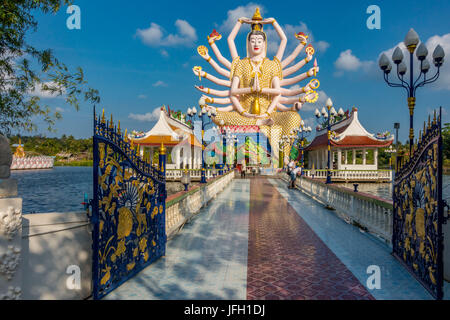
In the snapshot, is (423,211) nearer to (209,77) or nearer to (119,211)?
(119,211)

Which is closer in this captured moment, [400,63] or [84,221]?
[84,221]

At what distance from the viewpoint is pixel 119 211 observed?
434 centimetres

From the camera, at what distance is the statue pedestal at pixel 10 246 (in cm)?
310

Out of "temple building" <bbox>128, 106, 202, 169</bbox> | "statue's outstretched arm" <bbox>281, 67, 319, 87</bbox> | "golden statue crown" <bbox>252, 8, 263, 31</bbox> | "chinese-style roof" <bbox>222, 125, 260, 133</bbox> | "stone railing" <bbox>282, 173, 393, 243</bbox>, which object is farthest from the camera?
"chinese-style roof" <bbox>222, 125, 260, 133</bbox>

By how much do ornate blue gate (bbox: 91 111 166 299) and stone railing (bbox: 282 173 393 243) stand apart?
15.5 feet

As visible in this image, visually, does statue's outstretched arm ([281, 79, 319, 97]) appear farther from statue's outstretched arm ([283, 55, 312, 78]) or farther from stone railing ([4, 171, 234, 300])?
stone railing ([4, 171, 234, 300])

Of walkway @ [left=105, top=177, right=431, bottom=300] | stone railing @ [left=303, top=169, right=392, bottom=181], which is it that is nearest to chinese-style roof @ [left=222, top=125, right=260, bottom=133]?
stone railing @ [left=303, top=169, right=392, bottom=181]

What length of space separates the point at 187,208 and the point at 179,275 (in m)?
4.40

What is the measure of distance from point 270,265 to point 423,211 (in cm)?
252

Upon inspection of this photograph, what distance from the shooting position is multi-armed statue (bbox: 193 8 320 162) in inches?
1748

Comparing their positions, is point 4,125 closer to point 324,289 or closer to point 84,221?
point 84,221

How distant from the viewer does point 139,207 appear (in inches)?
197

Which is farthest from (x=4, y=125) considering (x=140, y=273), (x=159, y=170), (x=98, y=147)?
(x=140, y=273)

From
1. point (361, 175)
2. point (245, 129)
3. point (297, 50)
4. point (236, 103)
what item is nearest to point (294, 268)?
point (361, 175)
